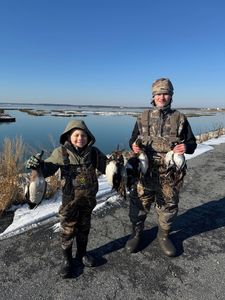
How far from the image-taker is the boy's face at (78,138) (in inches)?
123

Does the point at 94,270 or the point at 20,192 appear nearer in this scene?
the point at 94,270

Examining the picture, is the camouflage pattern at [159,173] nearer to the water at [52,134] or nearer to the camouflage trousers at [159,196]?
the camouflage trousers at [159,196]

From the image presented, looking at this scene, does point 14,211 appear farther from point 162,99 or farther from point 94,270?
point 162,99

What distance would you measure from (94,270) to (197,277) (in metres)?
1.19

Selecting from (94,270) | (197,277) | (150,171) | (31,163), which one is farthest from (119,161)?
(197,277)

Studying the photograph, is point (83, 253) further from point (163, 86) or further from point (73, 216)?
point (163, 86)

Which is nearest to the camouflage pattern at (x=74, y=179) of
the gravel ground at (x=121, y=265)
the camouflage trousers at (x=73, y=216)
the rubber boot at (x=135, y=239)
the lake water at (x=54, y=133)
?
the camouflage trousers at (x=73, y=216)

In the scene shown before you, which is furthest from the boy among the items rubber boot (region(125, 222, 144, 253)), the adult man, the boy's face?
rubber boot (region(125, 222, 144, 253))

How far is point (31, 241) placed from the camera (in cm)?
382

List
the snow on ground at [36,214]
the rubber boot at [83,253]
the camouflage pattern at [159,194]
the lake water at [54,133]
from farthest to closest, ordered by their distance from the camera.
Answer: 1. the lake water at [54,133]
2. the snow on ground at [36,214]
3. the camouflage pattern at [159,194]
4. the rubber boot at [83,253]

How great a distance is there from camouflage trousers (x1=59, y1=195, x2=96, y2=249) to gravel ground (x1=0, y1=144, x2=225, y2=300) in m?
0.42

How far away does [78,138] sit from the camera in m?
3.12

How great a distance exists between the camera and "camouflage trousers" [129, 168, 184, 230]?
3.71 meters

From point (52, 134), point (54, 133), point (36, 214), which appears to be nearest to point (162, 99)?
point (36, 214)
